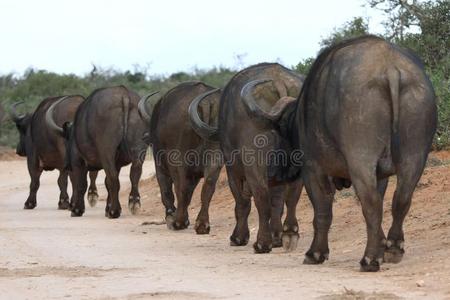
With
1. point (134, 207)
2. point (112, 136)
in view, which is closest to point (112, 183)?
point (112, 136)

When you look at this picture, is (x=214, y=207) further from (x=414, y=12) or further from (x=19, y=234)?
(x=414, y=12)

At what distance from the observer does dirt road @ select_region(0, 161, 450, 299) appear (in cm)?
967

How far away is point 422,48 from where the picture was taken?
904 inches

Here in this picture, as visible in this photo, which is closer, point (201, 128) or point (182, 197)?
point (201, 128)

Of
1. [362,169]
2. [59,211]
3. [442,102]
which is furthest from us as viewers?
[59,211]

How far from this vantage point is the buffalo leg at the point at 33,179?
77.0ft

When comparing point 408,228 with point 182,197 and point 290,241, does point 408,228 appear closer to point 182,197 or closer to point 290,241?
point 290,241

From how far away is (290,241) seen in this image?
13.2 m

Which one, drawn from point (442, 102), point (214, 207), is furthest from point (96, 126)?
point (442, 102)

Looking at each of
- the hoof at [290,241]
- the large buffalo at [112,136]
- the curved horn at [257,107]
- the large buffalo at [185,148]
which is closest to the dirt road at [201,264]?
the hoof at [290,241]

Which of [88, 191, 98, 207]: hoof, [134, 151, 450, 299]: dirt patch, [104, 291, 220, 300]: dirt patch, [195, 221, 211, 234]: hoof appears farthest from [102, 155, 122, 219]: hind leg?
[104, 291, 220, 300]: dirt patch

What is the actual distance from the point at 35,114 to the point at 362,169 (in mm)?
14559

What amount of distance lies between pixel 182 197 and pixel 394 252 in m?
5.70

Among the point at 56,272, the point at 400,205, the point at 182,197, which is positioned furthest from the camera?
the point at 182,197
